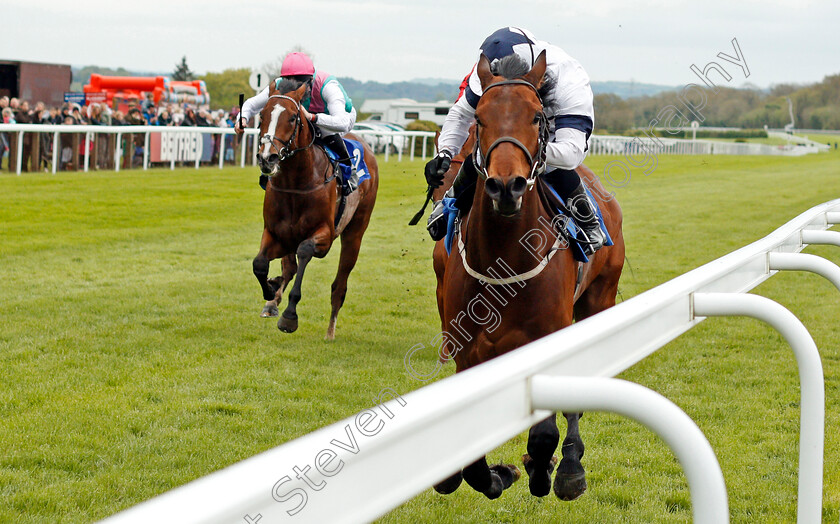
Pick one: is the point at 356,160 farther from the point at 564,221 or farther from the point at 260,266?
the point at 564,221

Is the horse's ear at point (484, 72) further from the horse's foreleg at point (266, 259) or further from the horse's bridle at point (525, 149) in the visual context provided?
the horse's foreleg at point (266, 259)

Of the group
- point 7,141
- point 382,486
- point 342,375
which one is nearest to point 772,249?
point 382,486

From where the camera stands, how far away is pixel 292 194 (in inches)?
256

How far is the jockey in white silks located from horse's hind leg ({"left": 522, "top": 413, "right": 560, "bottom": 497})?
896 mm

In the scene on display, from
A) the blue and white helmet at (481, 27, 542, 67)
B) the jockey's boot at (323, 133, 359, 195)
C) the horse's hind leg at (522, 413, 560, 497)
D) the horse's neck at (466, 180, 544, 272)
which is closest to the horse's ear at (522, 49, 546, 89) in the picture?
the blue and white helmet at (481, 27, 542, 67)

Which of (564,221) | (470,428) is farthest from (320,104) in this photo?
(470,428)

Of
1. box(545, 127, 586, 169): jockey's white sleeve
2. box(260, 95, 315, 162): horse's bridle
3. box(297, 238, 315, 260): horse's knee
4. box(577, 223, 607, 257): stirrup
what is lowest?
box(297, 238, 315, 260): horse's knee

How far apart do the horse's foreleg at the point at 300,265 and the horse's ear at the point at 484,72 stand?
3197 mm

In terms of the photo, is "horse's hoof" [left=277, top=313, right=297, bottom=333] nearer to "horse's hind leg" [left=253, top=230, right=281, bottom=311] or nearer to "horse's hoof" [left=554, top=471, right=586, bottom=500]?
"horse's hind leg" [left=253, top=230, right=281, bottom=311]

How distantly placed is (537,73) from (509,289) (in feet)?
2.54

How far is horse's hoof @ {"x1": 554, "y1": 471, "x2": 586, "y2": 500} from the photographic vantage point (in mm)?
3279

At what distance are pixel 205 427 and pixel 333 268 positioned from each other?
19.6ft

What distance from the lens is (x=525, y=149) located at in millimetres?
2861

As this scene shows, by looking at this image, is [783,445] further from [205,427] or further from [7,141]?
[7,141]
